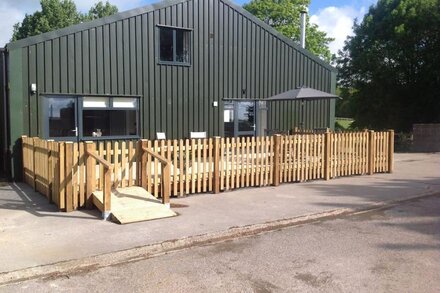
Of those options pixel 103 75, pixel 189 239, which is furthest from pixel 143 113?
pixel 189 239

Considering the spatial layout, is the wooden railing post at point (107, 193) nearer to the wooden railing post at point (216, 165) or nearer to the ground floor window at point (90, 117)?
the wooden railing post at point (216, 165)

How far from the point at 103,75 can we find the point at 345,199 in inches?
317

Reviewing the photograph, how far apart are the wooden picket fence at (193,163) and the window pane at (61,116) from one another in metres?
1.42

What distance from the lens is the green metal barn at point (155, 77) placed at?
41.0ft

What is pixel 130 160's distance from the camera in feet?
29.2

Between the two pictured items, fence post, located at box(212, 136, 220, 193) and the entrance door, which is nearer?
fence post, located at box(212, 136, 220, 193)

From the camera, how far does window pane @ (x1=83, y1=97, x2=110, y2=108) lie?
13609mm

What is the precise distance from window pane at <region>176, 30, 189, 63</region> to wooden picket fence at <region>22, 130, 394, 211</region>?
226 inches

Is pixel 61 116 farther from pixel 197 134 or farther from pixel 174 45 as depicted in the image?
pixel 197 134

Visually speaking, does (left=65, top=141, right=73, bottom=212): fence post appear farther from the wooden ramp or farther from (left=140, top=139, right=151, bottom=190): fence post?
(left=140, top=139, right=151, bottom=190): fence post

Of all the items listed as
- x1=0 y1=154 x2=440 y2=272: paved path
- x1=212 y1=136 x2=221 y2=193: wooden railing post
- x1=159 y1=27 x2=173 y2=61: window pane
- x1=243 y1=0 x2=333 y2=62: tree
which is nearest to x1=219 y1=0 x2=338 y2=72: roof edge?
x1=159 y1=27 x2=173 y2=61: window pane

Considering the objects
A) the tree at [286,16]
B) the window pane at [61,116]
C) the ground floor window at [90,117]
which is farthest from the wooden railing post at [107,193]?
the tree at [286,16]

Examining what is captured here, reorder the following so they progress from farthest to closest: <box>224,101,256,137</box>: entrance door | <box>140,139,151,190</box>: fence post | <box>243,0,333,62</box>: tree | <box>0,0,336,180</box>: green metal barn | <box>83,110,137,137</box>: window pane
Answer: <box>243,0,333,62</box>: tree
<box>224,101,256,137</box>: entrance door
<box>83,110,137,137</box>: window pane
<box>0,0,336,180</box>: green metal barn
<box>140,139,151,190</box>: fence post

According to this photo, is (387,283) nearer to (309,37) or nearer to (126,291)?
(126,291)
